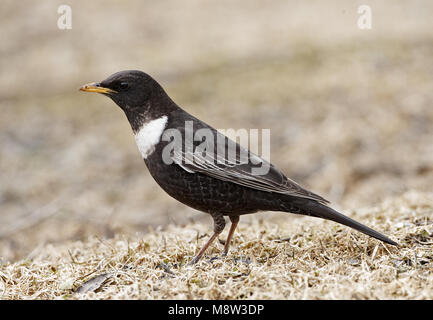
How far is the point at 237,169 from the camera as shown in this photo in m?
4.48

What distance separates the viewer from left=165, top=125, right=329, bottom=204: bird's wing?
4.42 meters

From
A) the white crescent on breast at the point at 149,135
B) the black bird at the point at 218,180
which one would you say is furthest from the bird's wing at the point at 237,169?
the white crescent on breast at the point at 149,135

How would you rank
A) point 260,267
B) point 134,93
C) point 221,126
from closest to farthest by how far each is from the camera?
point 260,267, point 134,93, point 221,126

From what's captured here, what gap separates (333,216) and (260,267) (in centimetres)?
73

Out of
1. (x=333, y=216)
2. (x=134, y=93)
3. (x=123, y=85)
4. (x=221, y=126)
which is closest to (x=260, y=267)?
(x=333, y=216)

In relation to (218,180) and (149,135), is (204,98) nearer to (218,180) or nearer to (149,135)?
(149,135)

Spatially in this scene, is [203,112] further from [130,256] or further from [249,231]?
[130,256]

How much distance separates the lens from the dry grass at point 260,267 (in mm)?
3625

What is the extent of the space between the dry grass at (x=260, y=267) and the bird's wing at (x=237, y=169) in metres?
0.49

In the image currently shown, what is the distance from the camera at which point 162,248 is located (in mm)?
4703

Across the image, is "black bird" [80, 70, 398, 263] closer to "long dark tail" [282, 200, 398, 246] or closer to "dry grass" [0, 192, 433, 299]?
"long dark tail" [282, 200, 398, 246]

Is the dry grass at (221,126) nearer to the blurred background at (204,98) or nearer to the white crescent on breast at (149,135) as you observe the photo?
the blurred background at (204,98)

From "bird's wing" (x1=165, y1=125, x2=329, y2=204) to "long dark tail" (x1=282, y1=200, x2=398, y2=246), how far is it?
55mm

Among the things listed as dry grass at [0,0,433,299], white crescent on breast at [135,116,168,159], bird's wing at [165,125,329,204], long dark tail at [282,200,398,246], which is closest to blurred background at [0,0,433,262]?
dry grass at [0,0,433,299]
